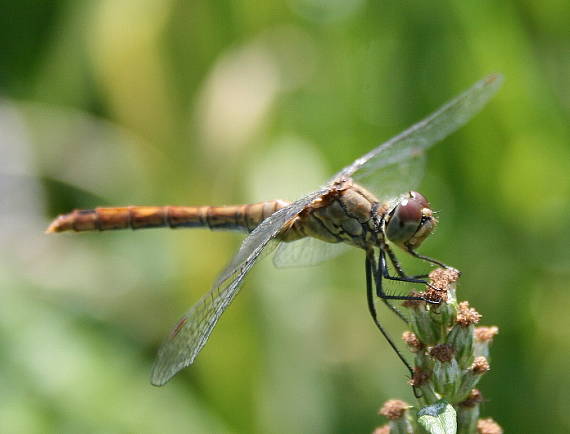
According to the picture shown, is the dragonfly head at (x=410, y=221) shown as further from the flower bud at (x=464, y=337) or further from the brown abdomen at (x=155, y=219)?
the brown abdomen at (x=155, y=219)

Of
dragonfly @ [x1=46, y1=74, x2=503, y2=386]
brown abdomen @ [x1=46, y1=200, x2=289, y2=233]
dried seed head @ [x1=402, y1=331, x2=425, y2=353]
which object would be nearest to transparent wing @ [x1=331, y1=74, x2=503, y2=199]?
dragonfly @ [x1=46, y1=74, x2=503, y2=386]

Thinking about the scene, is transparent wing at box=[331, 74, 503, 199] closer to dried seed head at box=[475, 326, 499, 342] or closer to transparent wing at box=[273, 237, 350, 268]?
transparent wing at box=[273, 237, 350, 268]

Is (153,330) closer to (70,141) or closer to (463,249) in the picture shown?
(70,141)

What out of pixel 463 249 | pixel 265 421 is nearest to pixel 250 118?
pixel 463 249

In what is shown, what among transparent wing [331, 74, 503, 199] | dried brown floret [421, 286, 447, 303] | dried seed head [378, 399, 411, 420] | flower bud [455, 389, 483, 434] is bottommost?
flower bud [455, 389, 483, 434]

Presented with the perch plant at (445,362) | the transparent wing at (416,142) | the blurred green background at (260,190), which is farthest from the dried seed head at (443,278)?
the blurred green background at (260,190)
